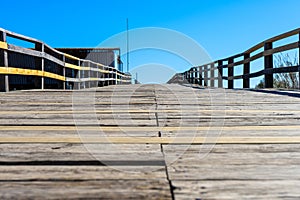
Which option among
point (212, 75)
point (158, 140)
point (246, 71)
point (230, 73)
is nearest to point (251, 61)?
point (246, 71)

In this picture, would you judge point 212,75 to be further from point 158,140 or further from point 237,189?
point 237,189

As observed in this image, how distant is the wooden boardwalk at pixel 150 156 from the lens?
1020mm

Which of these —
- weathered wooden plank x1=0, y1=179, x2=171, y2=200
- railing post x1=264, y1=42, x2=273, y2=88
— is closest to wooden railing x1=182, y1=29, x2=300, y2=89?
railing post x1=264, y1=42, x2=273, y2=88

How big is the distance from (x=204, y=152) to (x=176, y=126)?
24.2 inches

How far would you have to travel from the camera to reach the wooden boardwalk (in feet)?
3.34

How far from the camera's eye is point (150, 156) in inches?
54.2

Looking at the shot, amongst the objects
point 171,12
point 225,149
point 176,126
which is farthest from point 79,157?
point 171,12

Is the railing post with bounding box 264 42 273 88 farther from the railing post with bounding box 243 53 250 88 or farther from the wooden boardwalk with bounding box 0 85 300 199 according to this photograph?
the wooden boardwalk with bounding box 0 85 300 199

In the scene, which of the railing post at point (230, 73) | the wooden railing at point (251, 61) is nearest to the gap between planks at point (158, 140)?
the wooden railing at point (251, 61)

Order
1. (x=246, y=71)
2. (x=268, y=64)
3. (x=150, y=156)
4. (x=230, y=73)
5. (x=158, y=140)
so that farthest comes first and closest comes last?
1. (x=230, y=73)
2. (x=246, y=71)
3. (x=268, y=64)
4. (x=158, y=140)
5. (x=150, y=156)

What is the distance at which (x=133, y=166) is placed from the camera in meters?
1.25

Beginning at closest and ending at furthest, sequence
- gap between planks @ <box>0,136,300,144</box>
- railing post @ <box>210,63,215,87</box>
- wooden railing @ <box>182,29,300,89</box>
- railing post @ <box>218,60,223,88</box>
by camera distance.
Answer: gap between planks @ <box>0,136,300,144</box>, wooden railing @ <box>182,29,300,89</box>, railing post @ <box>218,60,223,88</box>, railing post @ <box>210,63,215,87</box>

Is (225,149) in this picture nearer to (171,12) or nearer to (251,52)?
(251,52)

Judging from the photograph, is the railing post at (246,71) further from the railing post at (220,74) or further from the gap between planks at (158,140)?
the gap between planks at (158,140)
